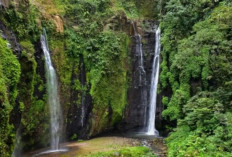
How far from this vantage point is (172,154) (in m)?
9.68

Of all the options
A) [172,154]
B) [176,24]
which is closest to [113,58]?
[176,24]

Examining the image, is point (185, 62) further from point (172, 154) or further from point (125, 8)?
point (125, 8)

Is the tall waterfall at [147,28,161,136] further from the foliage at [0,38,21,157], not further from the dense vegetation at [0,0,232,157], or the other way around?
the foliage at [0,38,21,157]

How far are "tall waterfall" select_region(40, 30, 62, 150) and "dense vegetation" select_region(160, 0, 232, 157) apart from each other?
564cm

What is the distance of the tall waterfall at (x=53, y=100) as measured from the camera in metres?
11.7

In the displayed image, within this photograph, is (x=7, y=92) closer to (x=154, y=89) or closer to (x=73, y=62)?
(x=73, y=62)

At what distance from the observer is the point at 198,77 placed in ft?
42.1

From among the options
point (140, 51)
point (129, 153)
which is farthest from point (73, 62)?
point (129, 153)

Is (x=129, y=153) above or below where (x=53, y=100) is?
below

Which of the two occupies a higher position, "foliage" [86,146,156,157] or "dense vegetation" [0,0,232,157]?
"dense vegetation" [0,0,232,157]

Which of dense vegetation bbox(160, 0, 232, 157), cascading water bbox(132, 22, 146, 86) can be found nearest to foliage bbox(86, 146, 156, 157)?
dense vegetation bbox(160, 0, 232, 157)

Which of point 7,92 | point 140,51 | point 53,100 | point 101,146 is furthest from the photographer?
point 140,51

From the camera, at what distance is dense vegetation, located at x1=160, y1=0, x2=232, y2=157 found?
31.3 ft

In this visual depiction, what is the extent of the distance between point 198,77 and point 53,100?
25.8 ft
